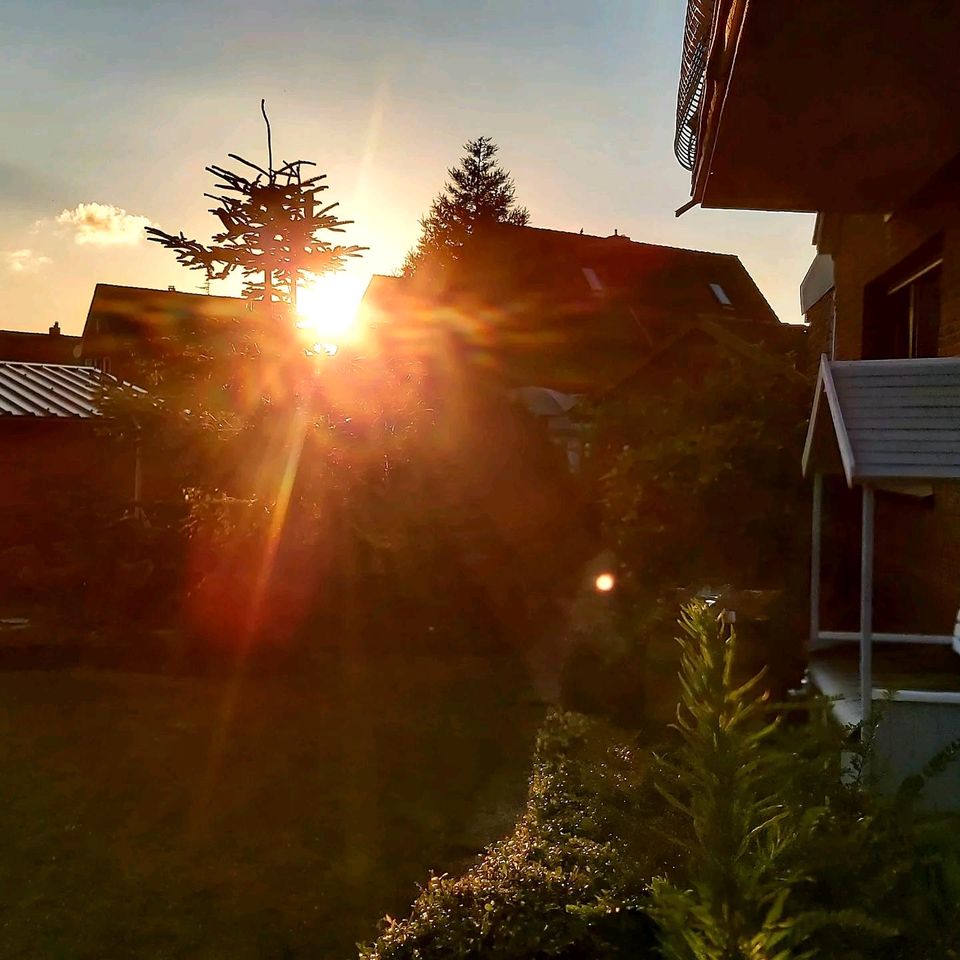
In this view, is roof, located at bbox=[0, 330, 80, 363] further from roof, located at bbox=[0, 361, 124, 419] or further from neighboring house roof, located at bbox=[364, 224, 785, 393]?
roof, located at bbox=[0, 361, 124, 419]

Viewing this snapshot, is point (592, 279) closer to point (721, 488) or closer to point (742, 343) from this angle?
point (742, 343)

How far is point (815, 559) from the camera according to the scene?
6.33 meters

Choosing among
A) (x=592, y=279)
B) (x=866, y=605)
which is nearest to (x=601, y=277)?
(x=592, y=279)

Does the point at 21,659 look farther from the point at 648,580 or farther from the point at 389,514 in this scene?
the point at 648,580

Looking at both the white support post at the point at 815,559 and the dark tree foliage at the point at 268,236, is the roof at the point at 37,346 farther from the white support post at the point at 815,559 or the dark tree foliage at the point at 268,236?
the white support post at the point at 815,559

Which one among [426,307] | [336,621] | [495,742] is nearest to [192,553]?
[336,621]

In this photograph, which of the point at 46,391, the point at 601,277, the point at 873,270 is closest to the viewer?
the point at 873,270

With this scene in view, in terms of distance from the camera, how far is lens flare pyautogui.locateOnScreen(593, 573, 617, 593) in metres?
8.42

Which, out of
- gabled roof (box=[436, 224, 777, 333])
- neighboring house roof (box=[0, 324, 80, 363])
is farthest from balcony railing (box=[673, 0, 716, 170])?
neighboring house roof (box=[0, 324, 80, 363])

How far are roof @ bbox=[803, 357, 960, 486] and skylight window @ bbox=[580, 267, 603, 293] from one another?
21895 millimetres

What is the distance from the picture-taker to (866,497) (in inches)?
169

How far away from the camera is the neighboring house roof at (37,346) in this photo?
4206 cm

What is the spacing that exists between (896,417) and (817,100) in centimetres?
203

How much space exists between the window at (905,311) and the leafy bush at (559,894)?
5192mm
